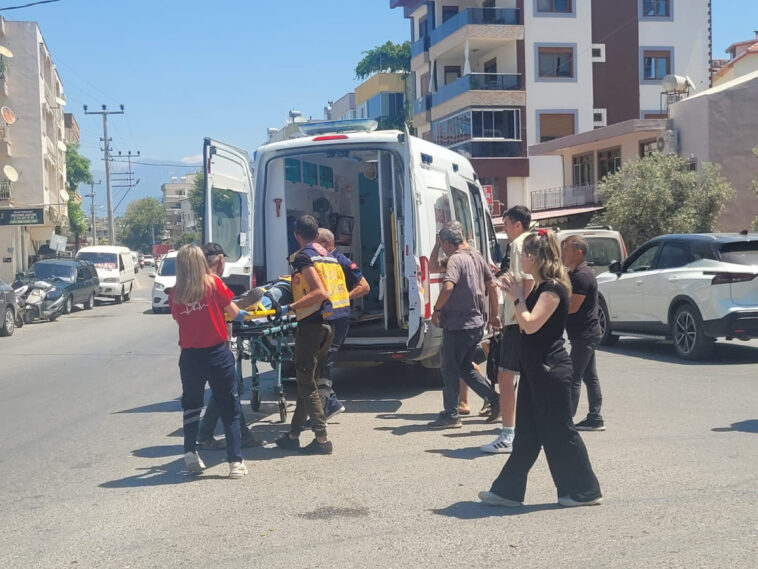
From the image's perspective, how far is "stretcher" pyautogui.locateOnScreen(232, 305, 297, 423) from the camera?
780 centimetres

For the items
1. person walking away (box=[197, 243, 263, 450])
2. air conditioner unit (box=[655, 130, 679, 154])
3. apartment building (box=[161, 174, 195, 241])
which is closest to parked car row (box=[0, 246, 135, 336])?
person walking away (box=[197, 243, 263, 450])

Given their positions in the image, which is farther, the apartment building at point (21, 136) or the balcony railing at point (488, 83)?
the apartment building at point (21, 136)

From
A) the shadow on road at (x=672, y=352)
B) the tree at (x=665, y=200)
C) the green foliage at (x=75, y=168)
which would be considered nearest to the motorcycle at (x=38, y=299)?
the shadow on road at (x=672, y=352)

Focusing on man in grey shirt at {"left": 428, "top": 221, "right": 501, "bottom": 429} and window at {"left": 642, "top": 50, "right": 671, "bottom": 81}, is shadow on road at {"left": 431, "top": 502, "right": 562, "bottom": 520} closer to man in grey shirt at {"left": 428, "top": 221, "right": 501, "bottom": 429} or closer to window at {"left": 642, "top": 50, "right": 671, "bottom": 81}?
man in grey shirt at {"left": 428, "top": 221, "right": 501, "bottom": 429}

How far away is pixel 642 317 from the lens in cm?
1355

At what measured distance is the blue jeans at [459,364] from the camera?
25.9ft

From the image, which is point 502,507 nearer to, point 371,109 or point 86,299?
point 86,299

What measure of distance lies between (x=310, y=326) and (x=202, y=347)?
107 cm

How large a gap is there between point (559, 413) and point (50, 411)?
6332mm

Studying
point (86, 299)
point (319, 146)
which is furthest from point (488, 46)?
point (319, 146)

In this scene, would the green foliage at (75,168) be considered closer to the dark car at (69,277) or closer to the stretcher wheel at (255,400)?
the dark car at (69,277)

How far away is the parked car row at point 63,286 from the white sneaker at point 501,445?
51.5 ft

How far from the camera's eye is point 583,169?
133ft

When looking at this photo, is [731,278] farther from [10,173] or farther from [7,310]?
[10,173]
